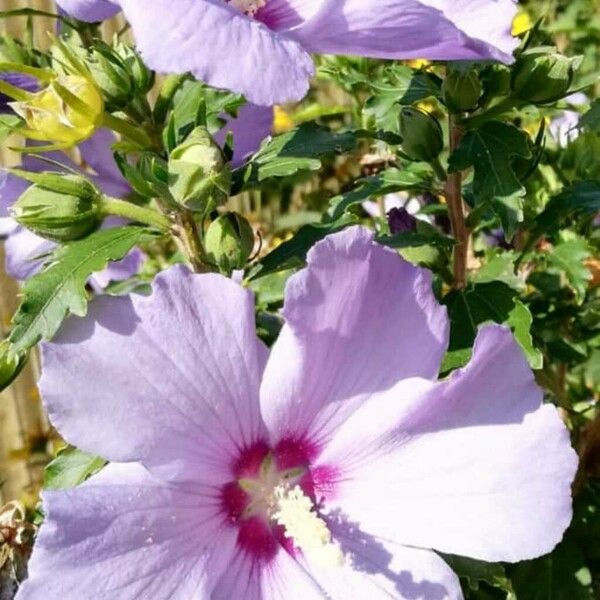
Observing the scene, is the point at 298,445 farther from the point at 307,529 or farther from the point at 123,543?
the point at 123,543

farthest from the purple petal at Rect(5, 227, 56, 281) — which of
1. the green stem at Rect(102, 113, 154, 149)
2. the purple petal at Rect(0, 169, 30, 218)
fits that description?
the green stem at Rect(102, 113, 154, 149)

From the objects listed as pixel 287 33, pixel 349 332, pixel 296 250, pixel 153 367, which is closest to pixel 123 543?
pixel 153 367

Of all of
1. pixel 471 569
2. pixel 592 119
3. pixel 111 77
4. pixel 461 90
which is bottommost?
pixel 471 569

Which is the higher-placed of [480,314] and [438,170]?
[438,170]

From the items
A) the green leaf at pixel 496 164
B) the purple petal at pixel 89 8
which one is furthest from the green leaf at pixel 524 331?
the purple petal at pixel 89 8

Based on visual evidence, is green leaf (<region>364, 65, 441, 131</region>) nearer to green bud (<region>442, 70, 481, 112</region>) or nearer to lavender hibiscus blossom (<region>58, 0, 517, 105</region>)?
green bud (<region>442, 70, 481, 112</region>)

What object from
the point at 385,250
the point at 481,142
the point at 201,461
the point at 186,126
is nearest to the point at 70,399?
the point at 201,461
